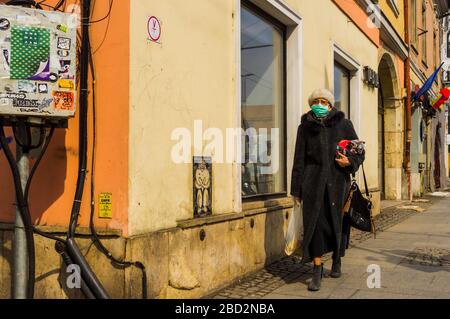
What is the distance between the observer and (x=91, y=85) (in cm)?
375

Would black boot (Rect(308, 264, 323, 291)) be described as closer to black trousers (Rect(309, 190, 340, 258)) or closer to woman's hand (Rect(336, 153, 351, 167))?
black trousers (Rect(309, 190, 340, 258))

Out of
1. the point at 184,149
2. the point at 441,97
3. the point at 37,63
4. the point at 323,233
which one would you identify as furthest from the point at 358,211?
the point at 441,97

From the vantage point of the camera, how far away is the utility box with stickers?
3.17 m

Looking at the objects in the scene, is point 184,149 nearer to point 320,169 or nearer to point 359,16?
point 320,169

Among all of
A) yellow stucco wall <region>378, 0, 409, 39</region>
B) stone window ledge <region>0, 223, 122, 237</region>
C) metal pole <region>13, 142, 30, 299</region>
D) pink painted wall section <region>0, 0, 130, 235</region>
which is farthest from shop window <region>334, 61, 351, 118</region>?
metal pole <region>13, 142, 30, 299</region>

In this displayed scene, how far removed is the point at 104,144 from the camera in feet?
12.1

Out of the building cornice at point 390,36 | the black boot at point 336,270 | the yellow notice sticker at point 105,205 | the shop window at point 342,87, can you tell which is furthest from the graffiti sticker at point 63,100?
the building cornice at point 390,36

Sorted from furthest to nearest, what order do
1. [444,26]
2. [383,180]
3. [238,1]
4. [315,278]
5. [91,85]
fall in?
1. [444,26]
2. [383,180]
3. [238,1]
4. [315,278]
5. [91,85]

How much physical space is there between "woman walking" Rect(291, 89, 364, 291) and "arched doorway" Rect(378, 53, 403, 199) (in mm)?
10738

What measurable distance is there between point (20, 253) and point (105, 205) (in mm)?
639

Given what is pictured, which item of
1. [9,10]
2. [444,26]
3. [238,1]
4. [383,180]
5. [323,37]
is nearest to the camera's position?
[9,10]
